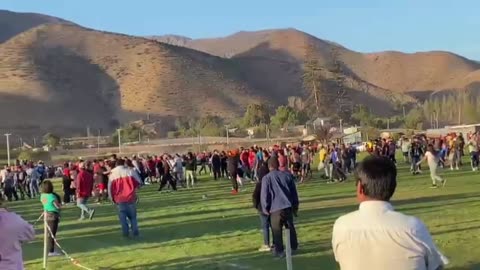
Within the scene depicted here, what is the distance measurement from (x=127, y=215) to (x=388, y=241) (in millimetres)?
13154

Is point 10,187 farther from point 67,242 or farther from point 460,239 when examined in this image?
point 460,239

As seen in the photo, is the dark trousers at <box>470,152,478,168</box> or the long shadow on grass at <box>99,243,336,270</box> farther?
the dark trousers at <box>470,152,478,168</box>

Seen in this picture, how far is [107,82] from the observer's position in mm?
170250

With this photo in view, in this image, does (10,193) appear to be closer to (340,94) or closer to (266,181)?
(266,181)

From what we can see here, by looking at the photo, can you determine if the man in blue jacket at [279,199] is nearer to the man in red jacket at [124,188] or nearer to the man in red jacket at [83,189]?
the man in red jacket at [124,188]

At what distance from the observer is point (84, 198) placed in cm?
2211

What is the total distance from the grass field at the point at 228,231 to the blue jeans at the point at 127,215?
257mm

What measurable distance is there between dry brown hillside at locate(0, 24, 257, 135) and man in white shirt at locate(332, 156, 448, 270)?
5680 inches

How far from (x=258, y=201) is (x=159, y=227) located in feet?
19.6

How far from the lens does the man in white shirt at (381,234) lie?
13.4ft

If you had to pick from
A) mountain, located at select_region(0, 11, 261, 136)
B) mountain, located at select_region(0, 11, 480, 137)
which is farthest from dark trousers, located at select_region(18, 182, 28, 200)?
mountain, located at select_region(0, 11, 261, 136)

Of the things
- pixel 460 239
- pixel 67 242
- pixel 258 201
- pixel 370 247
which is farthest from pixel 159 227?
pixel 370 247

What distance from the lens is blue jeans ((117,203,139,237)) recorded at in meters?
16.7

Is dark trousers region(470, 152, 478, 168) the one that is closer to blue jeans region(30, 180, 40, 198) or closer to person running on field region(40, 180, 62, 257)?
blue jeans region(30, 180, 40, 198)
